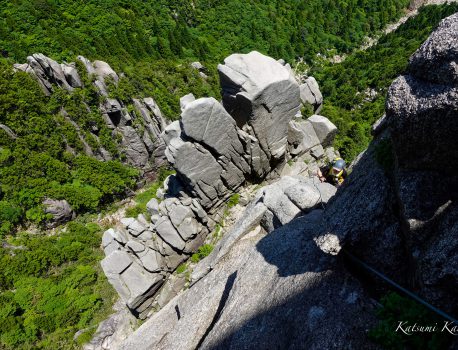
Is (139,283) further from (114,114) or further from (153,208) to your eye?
(114,114)

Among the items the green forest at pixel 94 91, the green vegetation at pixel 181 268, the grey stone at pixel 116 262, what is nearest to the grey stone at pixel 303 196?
the green vegetation at pixel 181 268

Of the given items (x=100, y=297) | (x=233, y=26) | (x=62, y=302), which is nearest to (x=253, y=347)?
(x=100, y=297)

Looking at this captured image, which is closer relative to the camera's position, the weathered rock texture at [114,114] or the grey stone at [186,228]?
the grey stone at [186,228]

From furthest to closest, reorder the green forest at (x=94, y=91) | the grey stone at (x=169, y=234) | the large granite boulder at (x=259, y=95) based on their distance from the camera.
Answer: the green forest at (x=94, y=91) → the grey stone at (x=169, y=234) → the large granite boulder at (x=259, y=95)

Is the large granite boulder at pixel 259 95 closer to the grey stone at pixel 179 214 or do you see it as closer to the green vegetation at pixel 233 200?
the green vegetation at pixel 233 200

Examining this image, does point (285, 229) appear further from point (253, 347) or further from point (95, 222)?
point (95, 222)

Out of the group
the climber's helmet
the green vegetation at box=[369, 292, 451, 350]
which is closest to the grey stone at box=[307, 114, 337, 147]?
the climber's helmet

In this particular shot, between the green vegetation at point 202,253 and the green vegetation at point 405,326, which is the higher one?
the green vegetation at point 405,326
